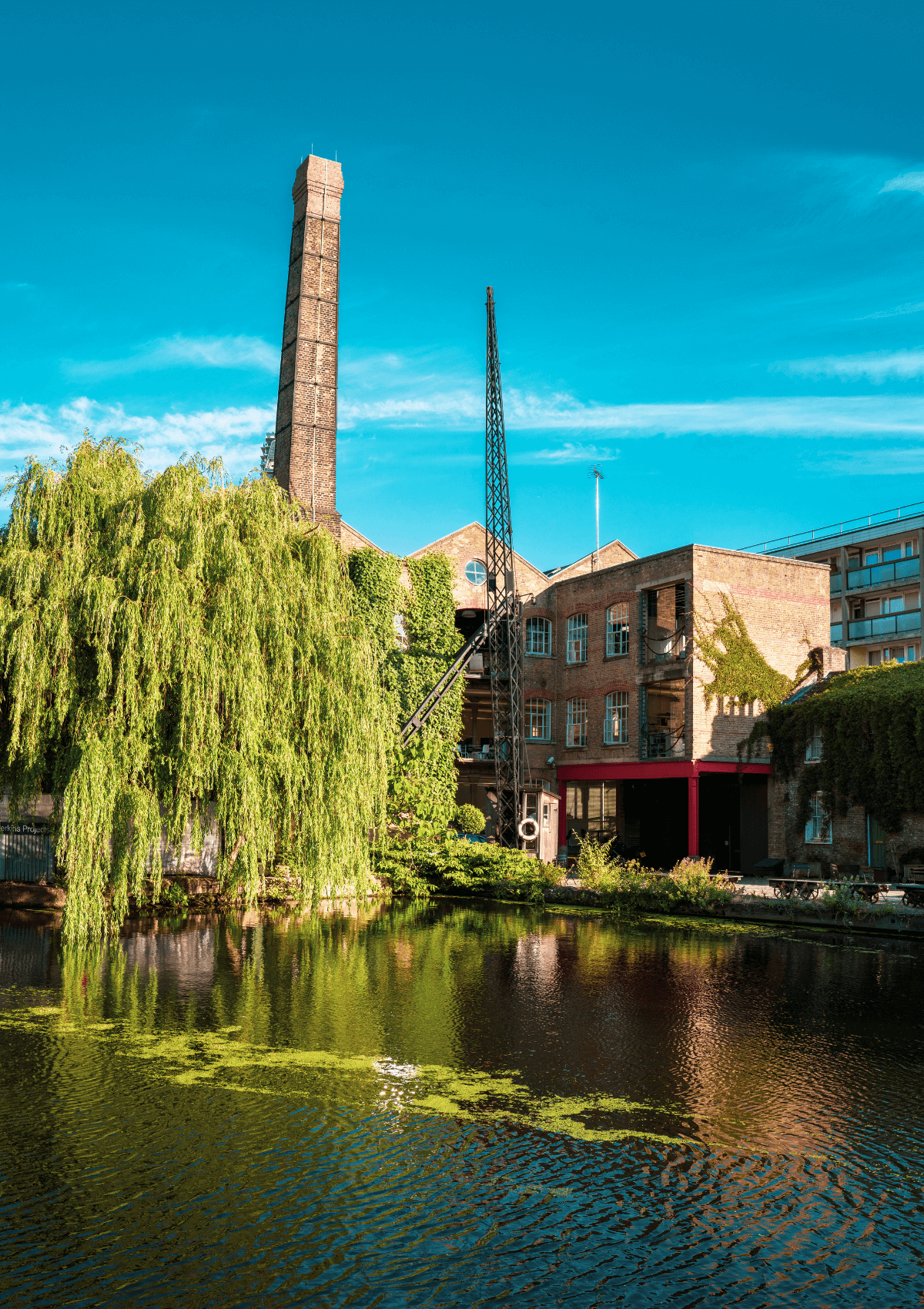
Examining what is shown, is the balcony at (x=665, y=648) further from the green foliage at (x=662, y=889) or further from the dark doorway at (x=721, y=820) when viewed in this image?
the green foliage at (x=662, y=889)

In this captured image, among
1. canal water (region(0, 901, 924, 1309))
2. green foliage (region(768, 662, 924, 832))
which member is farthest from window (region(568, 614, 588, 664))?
canal water (region(0, 901, 924, 1309))

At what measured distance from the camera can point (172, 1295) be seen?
469cm

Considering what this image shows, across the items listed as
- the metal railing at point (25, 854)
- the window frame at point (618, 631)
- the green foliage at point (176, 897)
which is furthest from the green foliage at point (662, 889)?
the metal railing at point (25, 854)

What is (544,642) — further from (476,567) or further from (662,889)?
(662,889)

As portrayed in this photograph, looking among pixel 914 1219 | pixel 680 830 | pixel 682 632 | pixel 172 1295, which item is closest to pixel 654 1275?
pixel 914 1219

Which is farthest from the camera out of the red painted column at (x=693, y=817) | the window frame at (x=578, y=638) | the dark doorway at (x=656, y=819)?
the window frame at (x=578, y=638)

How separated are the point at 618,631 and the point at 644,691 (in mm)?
2375

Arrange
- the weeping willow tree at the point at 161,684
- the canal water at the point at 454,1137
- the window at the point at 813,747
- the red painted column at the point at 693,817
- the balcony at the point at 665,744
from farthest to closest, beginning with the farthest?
the balcony at the point at 665,744 < the red painted column at the point at 693,817 < the window at the point at 813,747 < the weeping willow tree at the point at 161,684 < the canal water at the point at 454,1137

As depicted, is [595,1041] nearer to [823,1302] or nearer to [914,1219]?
[914,1219]

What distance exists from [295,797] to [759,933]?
839 centimetres

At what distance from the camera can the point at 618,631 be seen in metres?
31.0

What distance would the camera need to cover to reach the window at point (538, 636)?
33716mm

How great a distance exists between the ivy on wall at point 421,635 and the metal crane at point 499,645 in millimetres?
551

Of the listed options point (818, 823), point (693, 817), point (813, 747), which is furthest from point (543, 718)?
point (818, 823)
